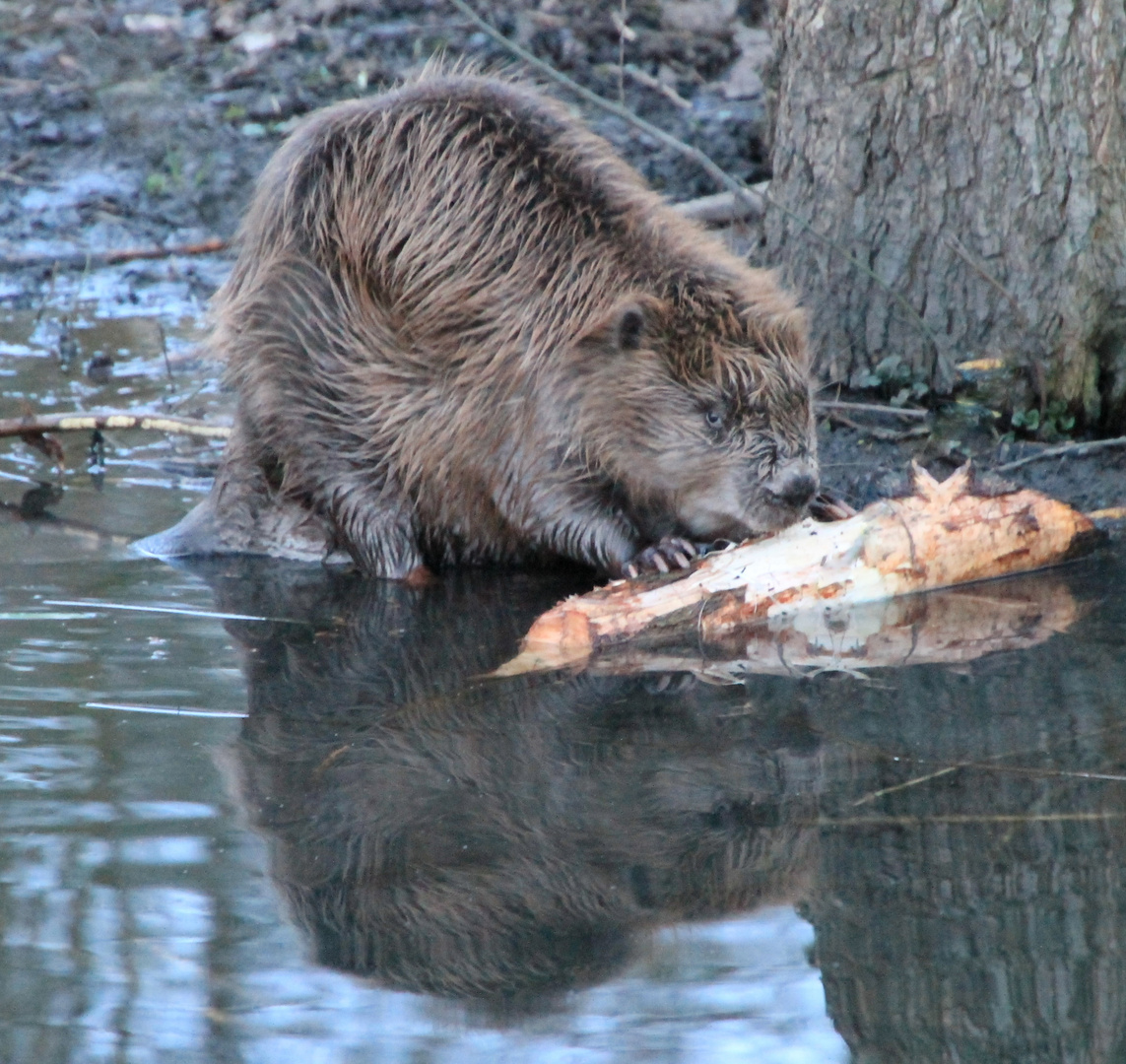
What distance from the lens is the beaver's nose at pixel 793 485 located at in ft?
10.2

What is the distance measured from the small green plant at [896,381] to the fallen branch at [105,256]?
2.91 meters

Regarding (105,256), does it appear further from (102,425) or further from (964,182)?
(964,182)

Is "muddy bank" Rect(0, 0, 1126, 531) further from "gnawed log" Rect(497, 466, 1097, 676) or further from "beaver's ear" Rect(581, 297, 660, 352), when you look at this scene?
"gnawed log" Rect(497, 466, 1097, 676)

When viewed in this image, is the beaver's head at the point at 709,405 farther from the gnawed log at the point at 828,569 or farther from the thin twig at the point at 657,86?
the thin twig at the point at 657,86

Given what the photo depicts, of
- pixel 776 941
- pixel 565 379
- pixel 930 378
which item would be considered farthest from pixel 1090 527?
pixel 776 941

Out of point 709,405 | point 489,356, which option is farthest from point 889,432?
point 489,356

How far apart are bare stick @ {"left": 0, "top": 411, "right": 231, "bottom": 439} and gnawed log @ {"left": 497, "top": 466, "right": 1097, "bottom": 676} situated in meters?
1.54

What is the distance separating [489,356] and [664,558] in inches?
23.0

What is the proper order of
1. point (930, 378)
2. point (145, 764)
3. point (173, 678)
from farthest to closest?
point (930, 378)
point (173, 678)
point (145, 764)

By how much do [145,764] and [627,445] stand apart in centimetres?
126

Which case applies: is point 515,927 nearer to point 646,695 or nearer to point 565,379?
point 646,695

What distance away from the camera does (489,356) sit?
132 inches

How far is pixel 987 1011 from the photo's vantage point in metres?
1.71

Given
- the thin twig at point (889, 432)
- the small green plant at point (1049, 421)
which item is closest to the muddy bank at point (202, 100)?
the thin twig at point (889, 432)
